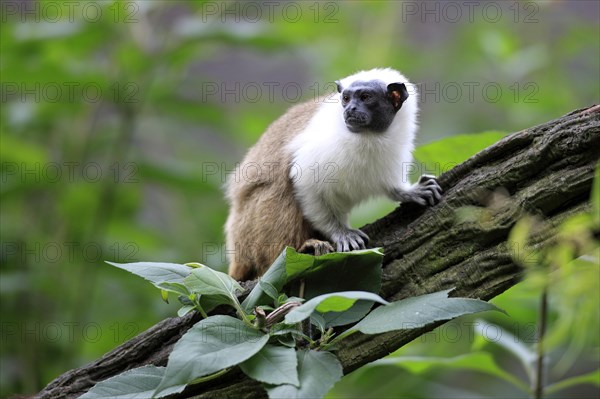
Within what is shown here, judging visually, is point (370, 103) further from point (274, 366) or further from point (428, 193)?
point (274, 366)

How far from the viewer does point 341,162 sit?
307cm

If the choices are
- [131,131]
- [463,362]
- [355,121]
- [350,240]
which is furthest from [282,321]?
[131,131]

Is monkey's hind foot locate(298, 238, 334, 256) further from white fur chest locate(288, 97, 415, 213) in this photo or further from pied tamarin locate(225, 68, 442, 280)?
white fur chest locate(288, 97, 415, 213)

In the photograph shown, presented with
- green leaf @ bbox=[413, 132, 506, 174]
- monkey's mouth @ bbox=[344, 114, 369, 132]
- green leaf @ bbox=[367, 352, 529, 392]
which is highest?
monkey's mouth @ bbox=[344, 114, 369, 132]

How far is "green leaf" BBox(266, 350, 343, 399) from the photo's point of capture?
173 cm

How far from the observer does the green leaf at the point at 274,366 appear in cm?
178

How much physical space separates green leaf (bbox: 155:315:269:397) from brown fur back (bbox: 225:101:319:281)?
112cm

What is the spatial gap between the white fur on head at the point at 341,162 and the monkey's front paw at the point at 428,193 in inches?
14.4

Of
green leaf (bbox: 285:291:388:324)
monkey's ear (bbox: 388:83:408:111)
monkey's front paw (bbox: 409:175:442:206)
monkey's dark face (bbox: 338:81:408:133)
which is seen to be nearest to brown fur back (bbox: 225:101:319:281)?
monkey's dark face (bbox: 338:81:408:133)

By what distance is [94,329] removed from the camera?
15.5ft

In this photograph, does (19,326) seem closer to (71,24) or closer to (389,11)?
(71,24)

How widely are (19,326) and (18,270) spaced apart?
1.16ft

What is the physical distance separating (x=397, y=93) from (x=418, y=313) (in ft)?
4.97

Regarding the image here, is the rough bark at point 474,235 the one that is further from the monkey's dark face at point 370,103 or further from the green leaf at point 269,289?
the monkey's dark face at point 370,103
